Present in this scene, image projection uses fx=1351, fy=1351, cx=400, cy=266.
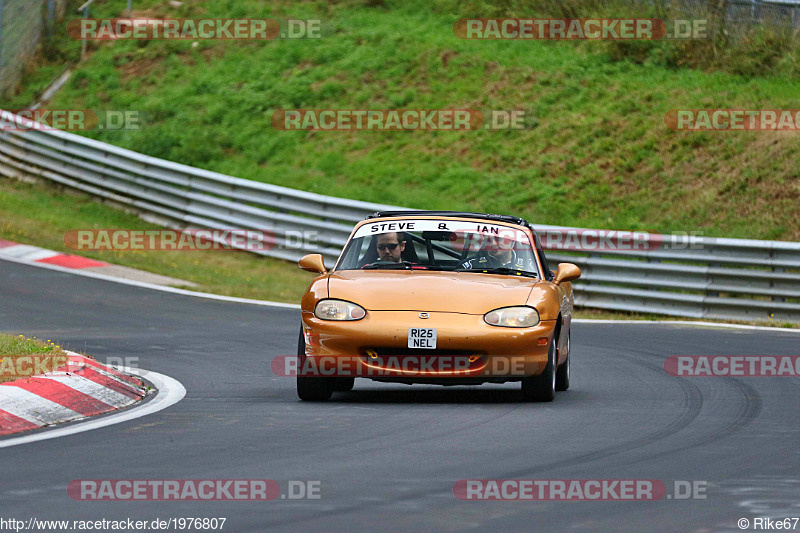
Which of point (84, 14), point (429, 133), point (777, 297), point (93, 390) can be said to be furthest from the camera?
point (84, 14)

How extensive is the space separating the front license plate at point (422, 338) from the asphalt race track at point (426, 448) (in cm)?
44

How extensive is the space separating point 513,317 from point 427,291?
630 millimetres

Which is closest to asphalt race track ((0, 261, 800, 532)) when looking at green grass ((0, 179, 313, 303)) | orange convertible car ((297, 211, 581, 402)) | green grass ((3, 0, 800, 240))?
orange convertible car ((297, 211, 581, 402))

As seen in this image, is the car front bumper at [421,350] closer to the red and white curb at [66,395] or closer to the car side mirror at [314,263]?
the car side mirror at [314,263]

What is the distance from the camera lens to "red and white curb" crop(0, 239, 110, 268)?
19984 millimetres

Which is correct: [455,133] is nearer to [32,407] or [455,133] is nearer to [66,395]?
[66,395]

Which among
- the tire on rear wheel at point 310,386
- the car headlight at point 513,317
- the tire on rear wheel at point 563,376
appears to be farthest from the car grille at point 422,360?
the tire on rear wheel at point 563,376

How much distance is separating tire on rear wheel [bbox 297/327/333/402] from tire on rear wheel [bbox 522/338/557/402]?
1390 mm

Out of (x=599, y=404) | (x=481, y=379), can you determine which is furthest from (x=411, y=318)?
(x=599, y=404)

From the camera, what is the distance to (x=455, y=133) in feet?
85.0

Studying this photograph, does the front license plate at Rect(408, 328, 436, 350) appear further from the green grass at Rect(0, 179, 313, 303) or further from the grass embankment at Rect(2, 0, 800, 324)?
the grass embankment at Rect(2, 0, 800, 324)

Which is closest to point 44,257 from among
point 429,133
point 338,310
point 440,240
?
point 429,133

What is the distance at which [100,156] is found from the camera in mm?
24391

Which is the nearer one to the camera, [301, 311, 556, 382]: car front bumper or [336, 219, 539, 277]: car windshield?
[301, 311, 556, 382]: car front bumper
